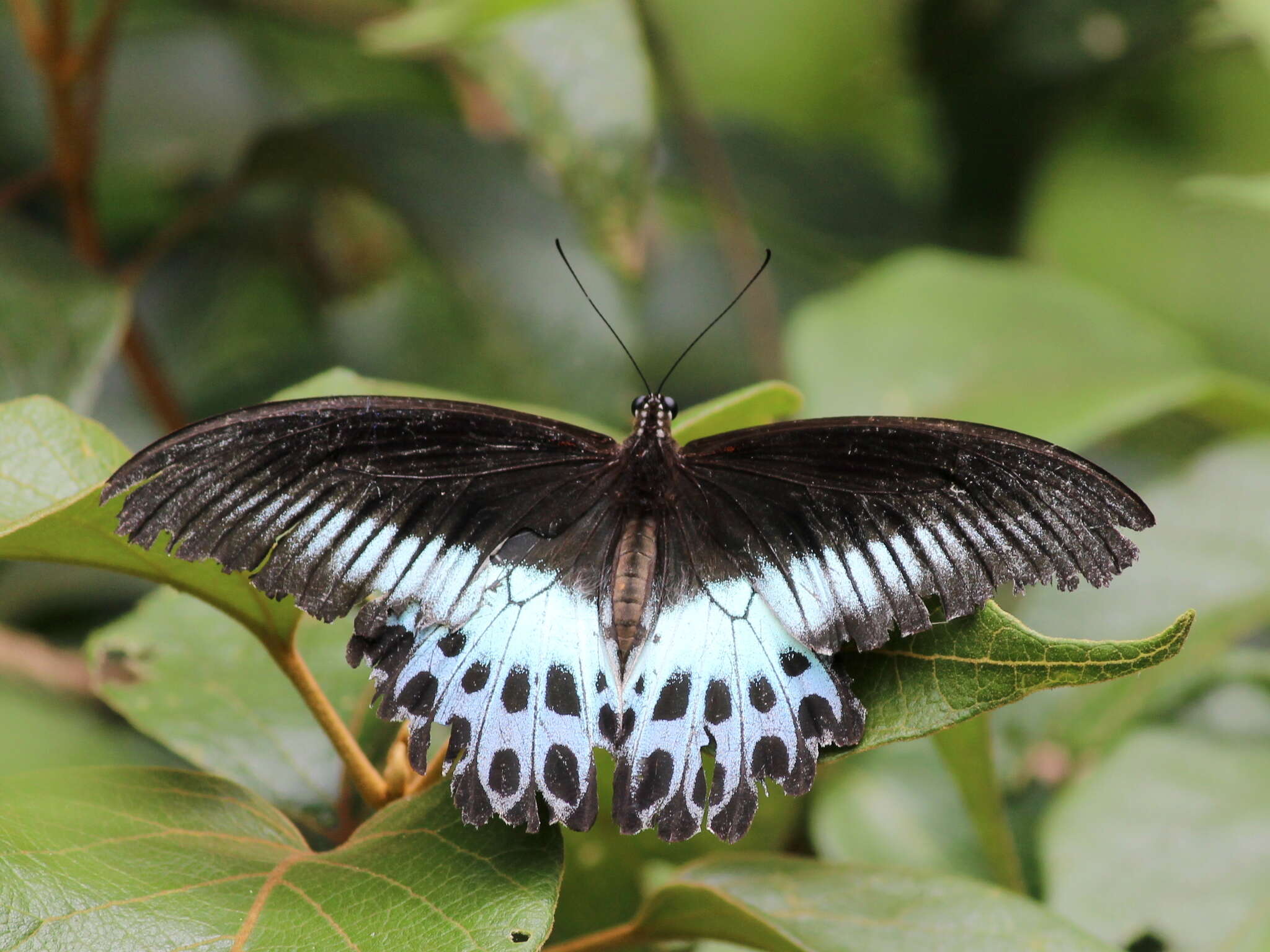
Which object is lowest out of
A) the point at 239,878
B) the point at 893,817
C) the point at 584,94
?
the point at 239,878

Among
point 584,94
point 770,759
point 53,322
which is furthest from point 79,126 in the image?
point 770,759

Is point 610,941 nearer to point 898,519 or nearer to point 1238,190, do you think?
point 898,519

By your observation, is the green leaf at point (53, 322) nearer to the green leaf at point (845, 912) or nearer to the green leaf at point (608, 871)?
the green leaf at point (608, 871)

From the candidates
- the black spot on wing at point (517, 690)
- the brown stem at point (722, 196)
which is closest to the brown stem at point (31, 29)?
the brown stem at point (722, 196)

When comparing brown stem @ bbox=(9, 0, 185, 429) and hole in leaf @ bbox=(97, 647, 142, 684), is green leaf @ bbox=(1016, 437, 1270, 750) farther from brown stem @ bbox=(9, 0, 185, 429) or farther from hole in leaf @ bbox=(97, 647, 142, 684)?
brown stem @ bbox=(9, 0, 185, 429)

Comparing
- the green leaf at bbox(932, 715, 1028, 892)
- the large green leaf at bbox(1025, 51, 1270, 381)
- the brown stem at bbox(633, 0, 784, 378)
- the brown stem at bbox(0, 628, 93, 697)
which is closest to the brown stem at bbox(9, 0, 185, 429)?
the brown stem at bbox(0, 628, 93, 697)

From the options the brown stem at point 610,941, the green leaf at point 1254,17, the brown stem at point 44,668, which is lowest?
the brown stem at point 610,941
